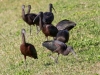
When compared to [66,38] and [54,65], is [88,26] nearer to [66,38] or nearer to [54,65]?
[66,38]

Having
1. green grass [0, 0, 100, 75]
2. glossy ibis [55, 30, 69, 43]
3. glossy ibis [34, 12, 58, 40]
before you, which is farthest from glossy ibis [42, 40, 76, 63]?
glossy ibis [34, 12, 58, 40]

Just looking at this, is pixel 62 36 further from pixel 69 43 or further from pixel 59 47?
pixel 69 43

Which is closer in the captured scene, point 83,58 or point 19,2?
point 83,58

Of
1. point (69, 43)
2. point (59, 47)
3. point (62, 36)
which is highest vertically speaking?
point (62, 36)

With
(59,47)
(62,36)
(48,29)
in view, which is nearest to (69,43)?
(48,29)

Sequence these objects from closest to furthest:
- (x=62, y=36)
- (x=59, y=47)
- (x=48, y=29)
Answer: (x=59, y=47)
(x=62, y=36)
(x=48, y=29)

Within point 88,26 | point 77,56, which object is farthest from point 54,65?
point 88,26

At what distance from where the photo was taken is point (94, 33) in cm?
1221

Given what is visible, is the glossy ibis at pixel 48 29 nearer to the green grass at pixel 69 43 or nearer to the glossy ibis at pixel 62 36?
the green grass at pixel 69 43

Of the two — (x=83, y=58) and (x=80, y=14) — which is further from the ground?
(x=80, y=14)

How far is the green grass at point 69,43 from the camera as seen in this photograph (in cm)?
948

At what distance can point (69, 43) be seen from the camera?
454 inches

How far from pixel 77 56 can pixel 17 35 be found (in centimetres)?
456

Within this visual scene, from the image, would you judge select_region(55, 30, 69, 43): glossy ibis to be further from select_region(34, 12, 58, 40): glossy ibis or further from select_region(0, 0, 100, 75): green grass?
select_region(34, 12, 58, 40): glossy ibis
